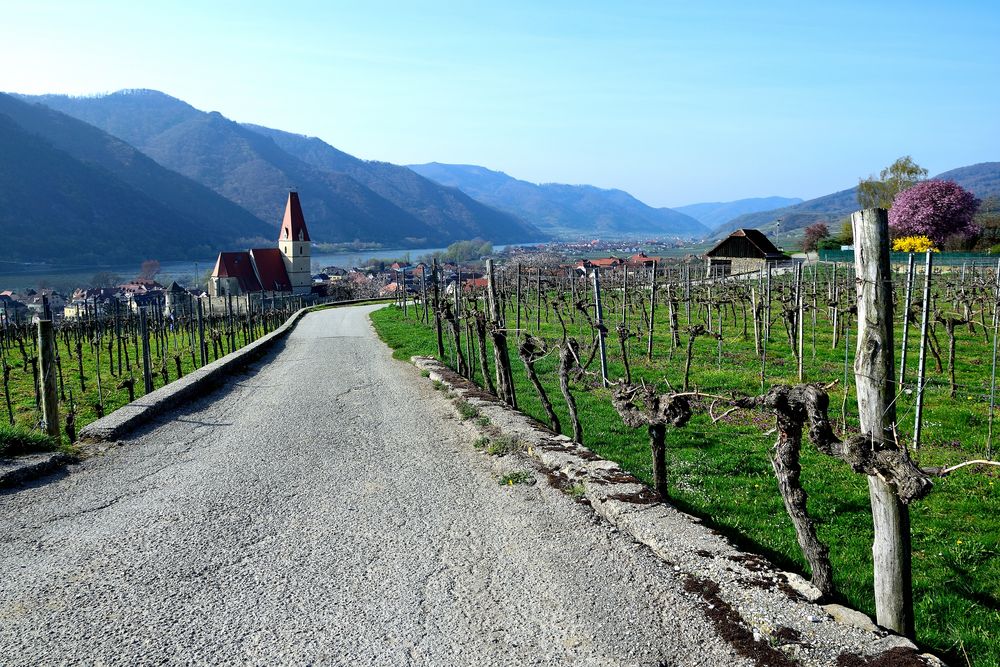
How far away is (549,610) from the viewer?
12.9 ft

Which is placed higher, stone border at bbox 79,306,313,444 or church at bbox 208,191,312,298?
church at bbox 208,191,312,298

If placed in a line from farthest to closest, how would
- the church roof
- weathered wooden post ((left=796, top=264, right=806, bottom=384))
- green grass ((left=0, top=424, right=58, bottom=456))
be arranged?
1. the church roof
2. weathered wooden post ((left=796, top=264, right=806, bottom=384))
3. green grass ((left=0, top=424, right=58, bottom=456))

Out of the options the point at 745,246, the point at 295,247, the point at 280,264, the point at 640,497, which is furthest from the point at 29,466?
the point at 280,264

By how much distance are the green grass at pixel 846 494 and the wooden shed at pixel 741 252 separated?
40.1 metres

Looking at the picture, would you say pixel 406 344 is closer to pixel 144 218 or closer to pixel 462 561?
pixel 462 561

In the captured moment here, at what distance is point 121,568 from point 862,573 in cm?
468

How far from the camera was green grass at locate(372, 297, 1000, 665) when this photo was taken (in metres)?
4.09

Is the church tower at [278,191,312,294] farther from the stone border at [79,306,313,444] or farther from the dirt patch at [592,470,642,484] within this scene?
the dirt patch at [592,470,642,484]

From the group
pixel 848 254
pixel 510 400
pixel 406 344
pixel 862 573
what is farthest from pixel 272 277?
pixel 862 573

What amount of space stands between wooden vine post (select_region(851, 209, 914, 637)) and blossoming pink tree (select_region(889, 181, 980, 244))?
64122mm

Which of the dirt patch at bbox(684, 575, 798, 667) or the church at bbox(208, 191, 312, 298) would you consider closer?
the dirt patch at bbox(684, 575, 798, 667)

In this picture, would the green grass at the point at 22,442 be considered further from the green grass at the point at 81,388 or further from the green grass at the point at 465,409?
the green grass at the point at 465,409

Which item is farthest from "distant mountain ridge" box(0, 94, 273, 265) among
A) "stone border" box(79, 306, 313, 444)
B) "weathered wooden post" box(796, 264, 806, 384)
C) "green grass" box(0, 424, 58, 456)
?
"weathered wooden post" box(796, 264, 806, 384)

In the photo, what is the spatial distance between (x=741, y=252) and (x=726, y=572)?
5198 centimetres
